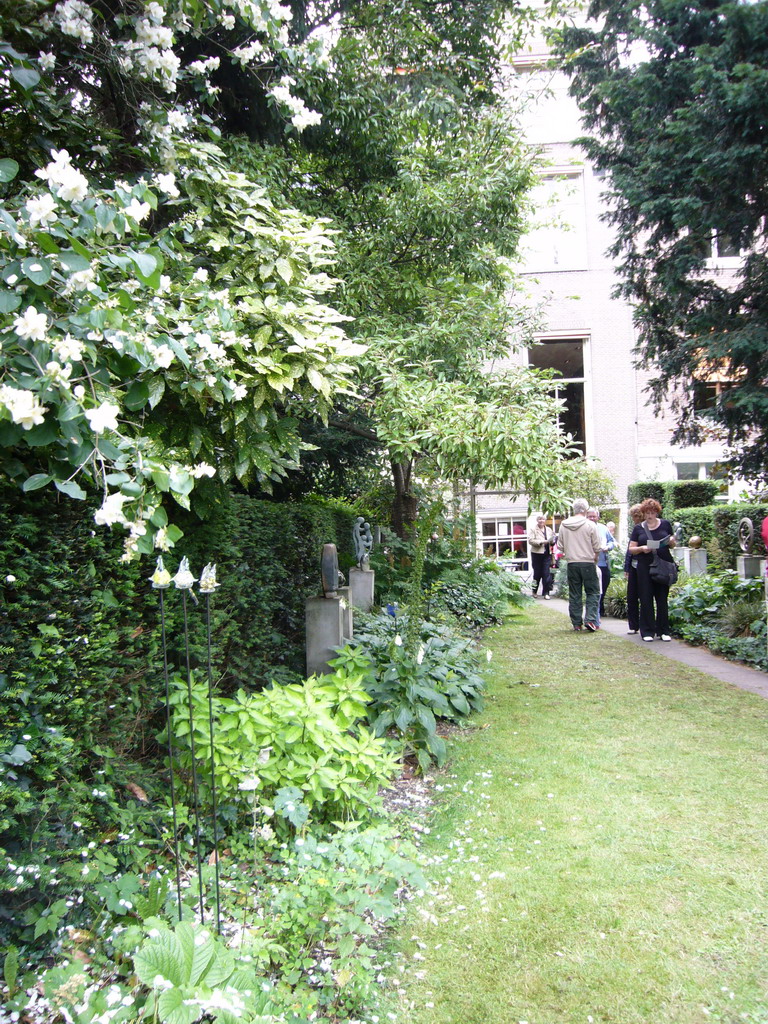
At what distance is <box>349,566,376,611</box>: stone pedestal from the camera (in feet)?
24.8

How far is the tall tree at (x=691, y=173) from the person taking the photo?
6.84 meters

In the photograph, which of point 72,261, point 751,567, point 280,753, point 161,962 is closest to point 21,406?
point 72,261

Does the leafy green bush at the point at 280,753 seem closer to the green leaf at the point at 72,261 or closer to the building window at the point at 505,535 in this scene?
the green leaf at the point at 72,261

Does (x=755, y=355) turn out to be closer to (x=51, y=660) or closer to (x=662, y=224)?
(x=662, y=224)

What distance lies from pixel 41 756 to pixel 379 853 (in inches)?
47.8

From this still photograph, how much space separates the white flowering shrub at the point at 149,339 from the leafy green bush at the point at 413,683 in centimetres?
179

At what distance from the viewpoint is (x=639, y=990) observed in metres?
2.35

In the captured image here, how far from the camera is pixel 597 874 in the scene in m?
3.14

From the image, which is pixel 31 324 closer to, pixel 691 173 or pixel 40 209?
pixel 40 209

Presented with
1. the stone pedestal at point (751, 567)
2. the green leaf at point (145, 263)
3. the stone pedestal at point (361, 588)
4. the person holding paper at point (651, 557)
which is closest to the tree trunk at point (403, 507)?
the stone pedestal at point (361, 588)

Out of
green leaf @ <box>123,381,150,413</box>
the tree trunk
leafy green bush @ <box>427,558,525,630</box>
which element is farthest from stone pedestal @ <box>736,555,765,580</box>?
green leaf @ <box>123,381,150,413</box>

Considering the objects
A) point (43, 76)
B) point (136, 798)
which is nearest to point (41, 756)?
point (136, 798)

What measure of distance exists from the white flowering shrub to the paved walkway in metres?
5.30

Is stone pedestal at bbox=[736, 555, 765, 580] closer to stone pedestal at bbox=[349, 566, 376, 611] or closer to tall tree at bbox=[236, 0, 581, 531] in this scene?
tall tree at bbox=[236, 0, 581, 531]
